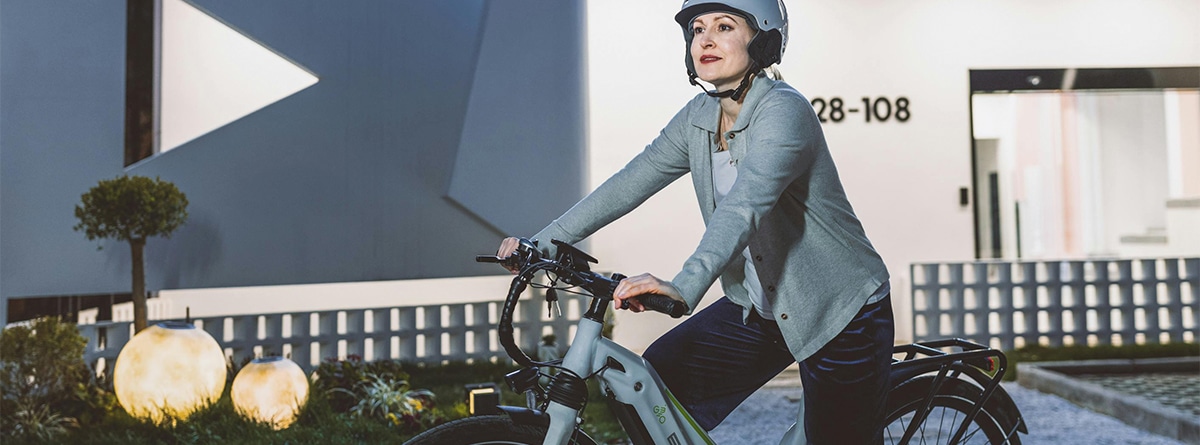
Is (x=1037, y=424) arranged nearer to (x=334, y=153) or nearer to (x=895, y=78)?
(x=895, y=78)

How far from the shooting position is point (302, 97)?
3.88m

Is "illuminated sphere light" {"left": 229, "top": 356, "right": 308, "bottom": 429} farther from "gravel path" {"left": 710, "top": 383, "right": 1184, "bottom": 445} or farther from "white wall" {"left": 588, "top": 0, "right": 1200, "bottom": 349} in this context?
"white wall" {"left": 588, "top": 0, "right": 1200, "bottom": 349}

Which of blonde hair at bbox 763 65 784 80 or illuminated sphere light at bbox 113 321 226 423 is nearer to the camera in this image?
blonde hair at bbox 763 65 784 80

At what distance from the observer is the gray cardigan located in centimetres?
130

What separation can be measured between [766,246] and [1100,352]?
3.89 m

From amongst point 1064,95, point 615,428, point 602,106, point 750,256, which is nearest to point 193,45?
point 602,106

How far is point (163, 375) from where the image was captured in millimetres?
2939

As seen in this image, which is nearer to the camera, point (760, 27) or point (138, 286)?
point (760, 27)

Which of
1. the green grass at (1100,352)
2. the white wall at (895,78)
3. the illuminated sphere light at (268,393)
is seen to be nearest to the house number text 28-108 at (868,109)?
the white wall at (895,78)

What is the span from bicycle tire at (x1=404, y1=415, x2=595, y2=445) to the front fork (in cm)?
3

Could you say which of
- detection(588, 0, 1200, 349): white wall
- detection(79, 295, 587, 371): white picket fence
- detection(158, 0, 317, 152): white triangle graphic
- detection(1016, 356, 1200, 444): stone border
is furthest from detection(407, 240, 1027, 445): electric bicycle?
detection(588, 0, 1200, 349): white wall

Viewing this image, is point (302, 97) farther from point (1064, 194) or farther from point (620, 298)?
point (1064, 194)

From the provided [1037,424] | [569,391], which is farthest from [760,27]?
[1037,424]

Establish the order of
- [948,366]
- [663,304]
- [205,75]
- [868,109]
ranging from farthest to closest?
[868,109], [205,75], [948,366], [663,304]
